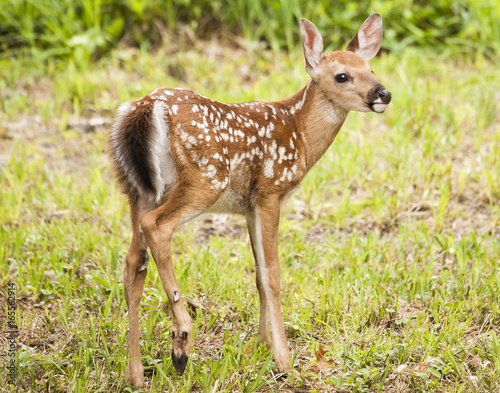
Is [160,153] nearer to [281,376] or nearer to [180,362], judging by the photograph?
[180,362]

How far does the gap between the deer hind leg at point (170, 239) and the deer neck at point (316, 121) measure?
80cm

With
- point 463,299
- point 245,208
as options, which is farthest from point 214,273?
point 463,299

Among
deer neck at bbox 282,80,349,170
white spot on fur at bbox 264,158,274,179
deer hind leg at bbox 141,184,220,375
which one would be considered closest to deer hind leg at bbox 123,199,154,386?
deer hind leg at bbox 141,184,220,375

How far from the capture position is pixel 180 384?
318 cm

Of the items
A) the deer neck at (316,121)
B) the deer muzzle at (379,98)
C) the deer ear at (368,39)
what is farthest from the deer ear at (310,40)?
the deer muzzle at (379,98)

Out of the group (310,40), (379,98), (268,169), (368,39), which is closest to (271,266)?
(268,169)

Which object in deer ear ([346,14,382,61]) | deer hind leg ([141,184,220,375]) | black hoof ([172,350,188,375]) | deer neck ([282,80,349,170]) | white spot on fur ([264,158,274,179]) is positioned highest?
deer ear ([346,14,382,61])

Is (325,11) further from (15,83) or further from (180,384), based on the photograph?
(180,384)

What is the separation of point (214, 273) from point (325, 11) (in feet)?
16.8

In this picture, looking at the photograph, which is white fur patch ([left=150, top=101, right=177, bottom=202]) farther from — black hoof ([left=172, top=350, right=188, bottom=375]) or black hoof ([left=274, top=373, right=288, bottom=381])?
black hoof ([left=274, top=373, right=288, bottom=381])

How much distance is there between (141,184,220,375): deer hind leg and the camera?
3.03m

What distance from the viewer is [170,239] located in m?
3.07

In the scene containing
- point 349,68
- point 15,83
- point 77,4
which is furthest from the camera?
point 77,4

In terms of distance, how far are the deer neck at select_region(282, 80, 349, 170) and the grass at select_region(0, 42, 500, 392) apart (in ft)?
3.04
